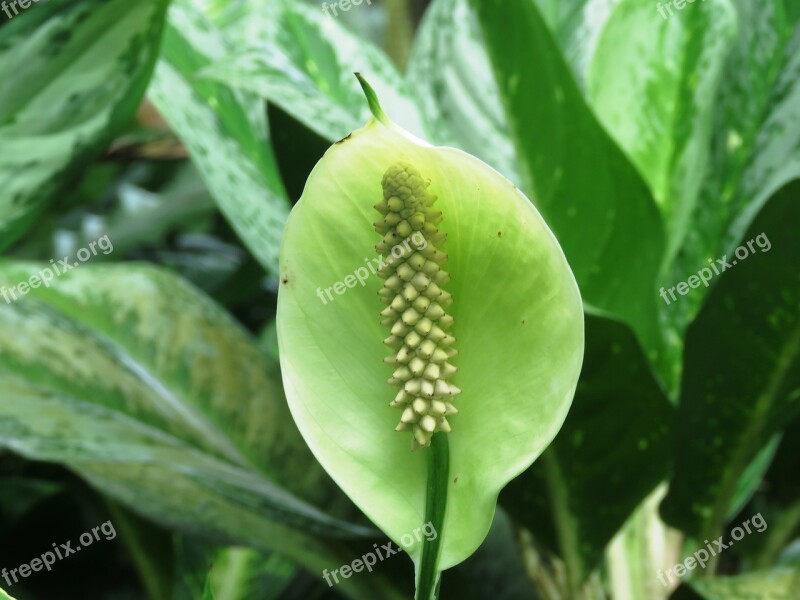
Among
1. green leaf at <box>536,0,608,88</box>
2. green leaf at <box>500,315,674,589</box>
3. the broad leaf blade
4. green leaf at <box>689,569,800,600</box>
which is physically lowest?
green leaf at <box>689,569,800,600</box>

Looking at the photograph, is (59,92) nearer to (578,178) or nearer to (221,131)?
(221,131)

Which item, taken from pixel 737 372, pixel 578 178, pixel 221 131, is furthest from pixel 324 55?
pixel 737 372

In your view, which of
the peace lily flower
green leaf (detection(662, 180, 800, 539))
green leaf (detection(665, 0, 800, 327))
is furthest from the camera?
A: green leaf (detection(665, 0, 800, 327))

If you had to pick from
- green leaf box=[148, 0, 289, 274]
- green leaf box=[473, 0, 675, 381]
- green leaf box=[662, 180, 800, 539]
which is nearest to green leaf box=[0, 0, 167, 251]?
green leaf box=[148, 0, 289, 274]

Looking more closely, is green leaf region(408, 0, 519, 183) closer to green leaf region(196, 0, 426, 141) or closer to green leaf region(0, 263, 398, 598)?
green leaf region(196, 0, 426, 141)

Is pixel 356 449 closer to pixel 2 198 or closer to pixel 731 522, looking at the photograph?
pixel 2 198
